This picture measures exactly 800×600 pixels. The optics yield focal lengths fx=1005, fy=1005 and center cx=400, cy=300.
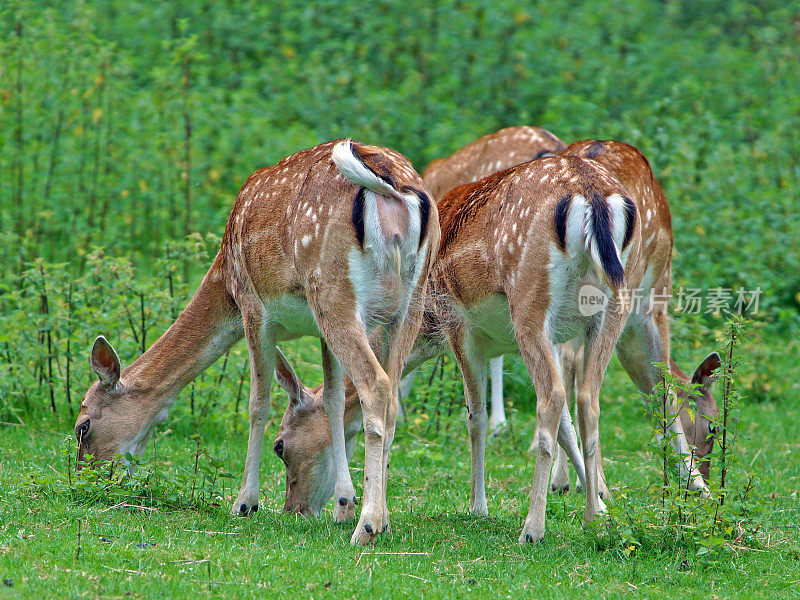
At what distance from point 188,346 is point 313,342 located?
3.49m

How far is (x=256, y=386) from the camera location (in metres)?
6.24

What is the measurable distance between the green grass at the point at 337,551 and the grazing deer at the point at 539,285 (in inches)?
14.4

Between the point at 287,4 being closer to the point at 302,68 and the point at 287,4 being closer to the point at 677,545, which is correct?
the point at 302,68

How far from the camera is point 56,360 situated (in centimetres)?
800

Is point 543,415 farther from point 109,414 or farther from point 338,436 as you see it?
point 109,414

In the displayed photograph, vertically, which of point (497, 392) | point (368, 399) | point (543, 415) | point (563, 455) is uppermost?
point (368, 399)

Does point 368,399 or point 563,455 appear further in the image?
point 563,455

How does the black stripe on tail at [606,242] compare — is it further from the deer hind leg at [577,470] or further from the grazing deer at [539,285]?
the deer hind leg at [577,470]

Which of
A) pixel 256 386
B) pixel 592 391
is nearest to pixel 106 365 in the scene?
pixel 256 386

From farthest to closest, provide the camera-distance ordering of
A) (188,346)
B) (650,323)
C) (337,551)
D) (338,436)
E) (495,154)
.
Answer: (495,154), (650,323), (188,346), (338,436), (337,551)

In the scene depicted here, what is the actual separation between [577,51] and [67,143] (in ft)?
25.0

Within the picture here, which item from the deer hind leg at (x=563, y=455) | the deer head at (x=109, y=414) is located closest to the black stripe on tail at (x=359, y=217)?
A: the deer head at (x=109, y=414)

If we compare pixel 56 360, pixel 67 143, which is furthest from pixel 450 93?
pixel 56 360

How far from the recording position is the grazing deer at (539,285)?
5.39 metres
